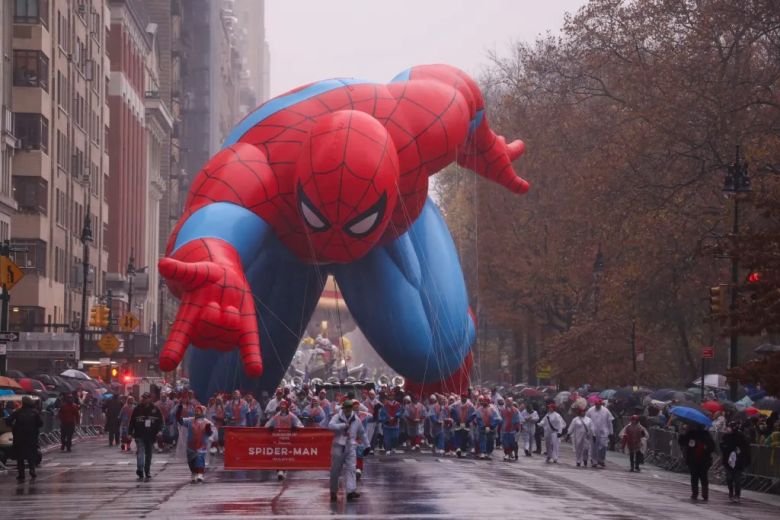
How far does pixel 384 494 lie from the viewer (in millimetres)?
25078

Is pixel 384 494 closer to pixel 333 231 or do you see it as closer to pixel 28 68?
pixel 333 231

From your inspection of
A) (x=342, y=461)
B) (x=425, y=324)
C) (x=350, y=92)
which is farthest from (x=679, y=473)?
(x=342, y=461)

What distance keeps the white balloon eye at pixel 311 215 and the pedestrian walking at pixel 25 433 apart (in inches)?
282

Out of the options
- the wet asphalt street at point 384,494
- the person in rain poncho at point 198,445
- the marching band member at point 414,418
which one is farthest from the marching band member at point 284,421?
the marching band member at point 414,418

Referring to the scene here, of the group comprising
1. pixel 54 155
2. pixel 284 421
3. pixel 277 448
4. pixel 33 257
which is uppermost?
pixel 54 155

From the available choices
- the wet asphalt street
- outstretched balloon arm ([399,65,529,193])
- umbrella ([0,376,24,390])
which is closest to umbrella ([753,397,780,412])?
the wet asphalt street

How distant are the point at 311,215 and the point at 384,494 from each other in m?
9.98

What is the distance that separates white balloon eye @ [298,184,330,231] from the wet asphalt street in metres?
4.82

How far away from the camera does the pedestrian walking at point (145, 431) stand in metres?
28.9

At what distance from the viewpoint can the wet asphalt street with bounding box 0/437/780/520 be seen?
72.2 ft

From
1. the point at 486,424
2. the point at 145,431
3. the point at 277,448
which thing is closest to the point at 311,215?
the point at 277,448

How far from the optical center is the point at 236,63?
18725cm

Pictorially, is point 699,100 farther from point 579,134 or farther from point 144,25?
point 144,25

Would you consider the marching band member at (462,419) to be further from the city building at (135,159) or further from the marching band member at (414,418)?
the city building at (135,159)
